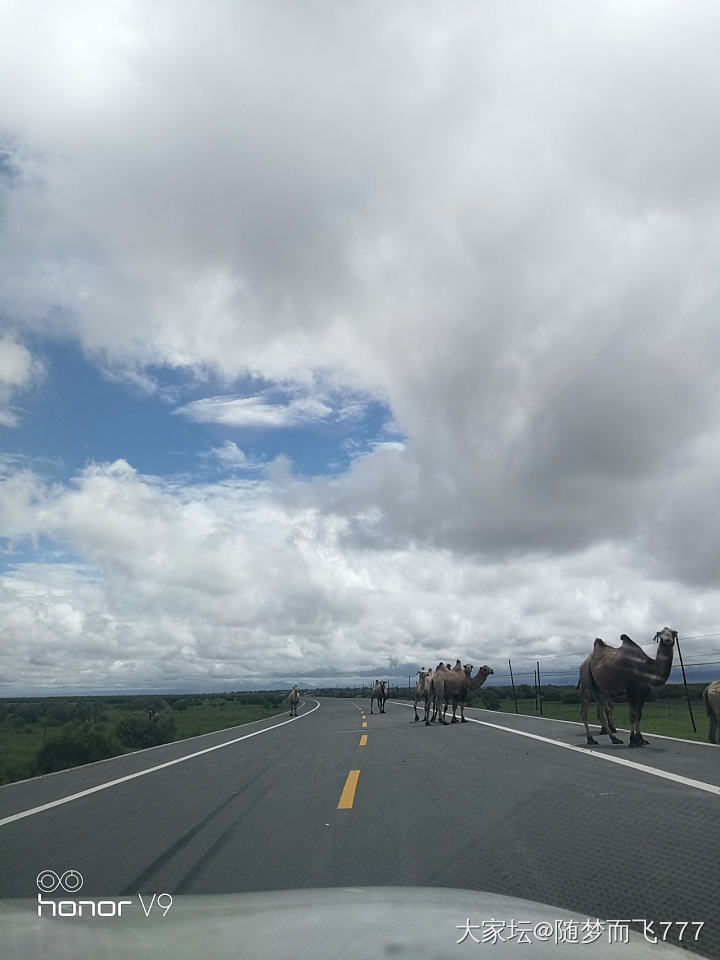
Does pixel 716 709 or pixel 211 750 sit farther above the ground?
pixel 716 709

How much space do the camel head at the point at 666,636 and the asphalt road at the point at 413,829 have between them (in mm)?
1988

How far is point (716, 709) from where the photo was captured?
1379cm

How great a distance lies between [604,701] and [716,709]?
2053 mm

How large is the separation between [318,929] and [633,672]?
11.6 metres

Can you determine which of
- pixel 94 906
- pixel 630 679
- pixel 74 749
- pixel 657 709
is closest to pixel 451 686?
pixel 630 679

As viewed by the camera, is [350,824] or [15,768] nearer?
[350,824]

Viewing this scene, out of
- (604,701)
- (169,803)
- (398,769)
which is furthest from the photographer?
(604,701)

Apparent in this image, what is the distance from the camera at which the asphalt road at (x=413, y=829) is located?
5.17 m

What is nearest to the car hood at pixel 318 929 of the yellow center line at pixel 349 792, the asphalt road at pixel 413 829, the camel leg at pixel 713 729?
the asphalt road at pixel 413 829

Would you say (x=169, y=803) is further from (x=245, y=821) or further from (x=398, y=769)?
(x=398, y=769)

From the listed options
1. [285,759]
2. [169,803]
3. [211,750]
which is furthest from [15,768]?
[169,803]

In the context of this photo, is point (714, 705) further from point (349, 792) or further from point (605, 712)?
point (349, 792)

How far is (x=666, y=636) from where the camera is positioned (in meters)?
13.5

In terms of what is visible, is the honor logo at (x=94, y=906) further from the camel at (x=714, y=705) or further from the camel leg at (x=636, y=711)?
the camel at (x=714, y=705)
